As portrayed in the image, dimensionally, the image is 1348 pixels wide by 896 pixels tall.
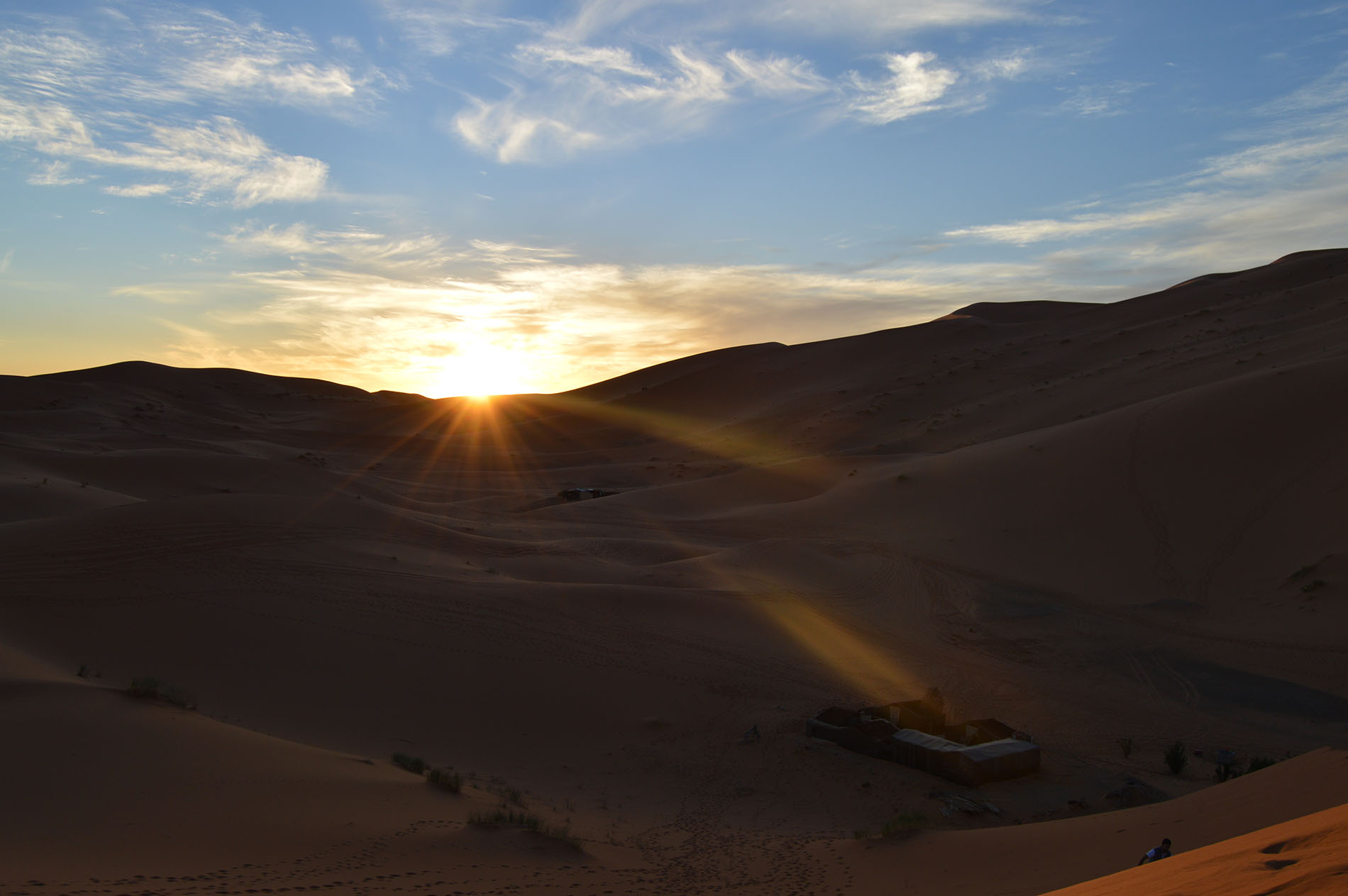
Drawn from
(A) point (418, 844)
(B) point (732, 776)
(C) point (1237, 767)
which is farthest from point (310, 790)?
(C) point (1237, 767)

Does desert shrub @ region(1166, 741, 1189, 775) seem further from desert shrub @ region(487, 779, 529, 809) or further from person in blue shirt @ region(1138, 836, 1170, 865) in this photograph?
desert shrub @ region(487, 779, 529, 809)

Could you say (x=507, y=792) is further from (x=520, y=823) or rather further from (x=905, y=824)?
(x=905, y=824)

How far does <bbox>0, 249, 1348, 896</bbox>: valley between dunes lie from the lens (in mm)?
7199

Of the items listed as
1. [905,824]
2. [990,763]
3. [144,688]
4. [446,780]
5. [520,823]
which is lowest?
[990,763]

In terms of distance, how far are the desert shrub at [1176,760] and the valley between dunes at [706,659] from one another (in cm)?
17

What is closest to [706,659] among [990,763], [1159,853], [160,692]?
[990,763]

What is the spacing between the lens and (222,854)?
6410mm

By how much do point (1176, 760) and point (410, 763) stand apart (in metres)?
10.1

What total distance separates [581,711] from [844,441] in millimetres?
35057

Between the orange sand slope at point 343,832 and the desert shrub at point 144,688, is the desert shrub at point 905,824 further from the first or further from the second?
the desert shrub at point 144,688

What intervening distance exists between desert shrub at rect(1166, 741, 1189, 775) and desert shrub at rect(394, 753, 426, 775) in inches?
391

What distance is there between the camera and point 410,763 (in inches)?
398

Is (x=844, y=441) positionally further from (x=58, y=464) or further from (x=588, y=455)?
(x=58, y=464)

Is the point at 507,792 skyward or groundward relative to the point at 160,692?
groundward
